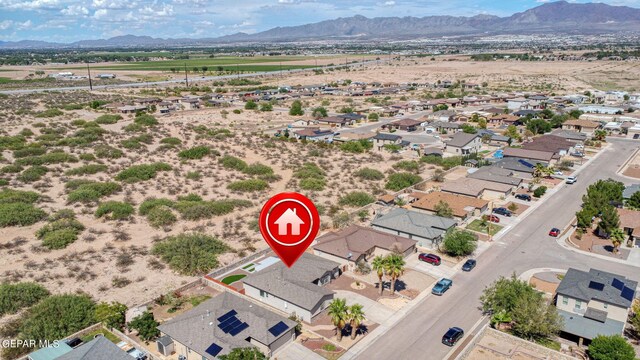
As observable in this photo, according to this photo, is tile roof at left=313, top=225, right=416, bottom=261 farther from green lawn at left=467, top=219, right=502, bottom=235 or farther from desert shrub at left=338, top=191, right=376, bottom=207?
desert shrub at left=338, top=191, right=376, bottom=207

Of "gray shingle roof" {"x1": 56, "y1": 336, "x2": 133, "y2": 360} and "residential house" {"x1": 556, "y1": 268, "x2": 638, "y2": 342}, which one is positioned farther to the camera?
"residential house" {"x1": 556, "y1": 268, "x2": 638, "y2": 342}

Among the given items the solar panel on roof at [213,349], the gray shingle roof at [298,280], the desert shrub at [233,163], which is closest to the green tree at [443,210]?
the gray shingle roof at [298,280]

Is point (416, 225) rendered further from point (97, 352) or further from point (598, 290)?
point (97, 352)

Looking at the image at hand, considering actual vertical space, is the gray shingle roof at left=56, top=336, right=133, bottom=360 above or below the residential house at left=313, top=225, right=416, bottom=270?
above

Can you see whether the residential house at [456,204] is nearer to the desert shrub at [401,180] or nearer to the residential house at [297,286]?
the desert shrub at [401,180]

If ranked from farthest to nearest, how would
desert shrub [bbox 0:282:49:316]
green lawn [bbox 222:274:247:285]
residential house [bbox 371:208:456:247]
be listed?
residential house [bbox 371:208:456:247], green lawn [bbox 222:274:247:285], desert shrub [bbox 0:282:49:316]

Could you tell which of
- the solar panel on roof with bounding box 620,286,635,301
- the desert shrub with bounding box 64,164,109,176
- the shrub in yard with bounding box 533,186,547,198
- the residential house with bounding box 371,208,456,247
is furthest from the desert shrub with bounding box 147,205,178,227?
the shrub in yard with bounding box 533,186,547,198

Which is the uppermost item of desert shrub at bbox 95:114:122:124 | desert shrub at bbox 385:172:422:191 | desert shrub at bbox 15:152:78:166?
desert shrub at bbox 95:114:122:124
